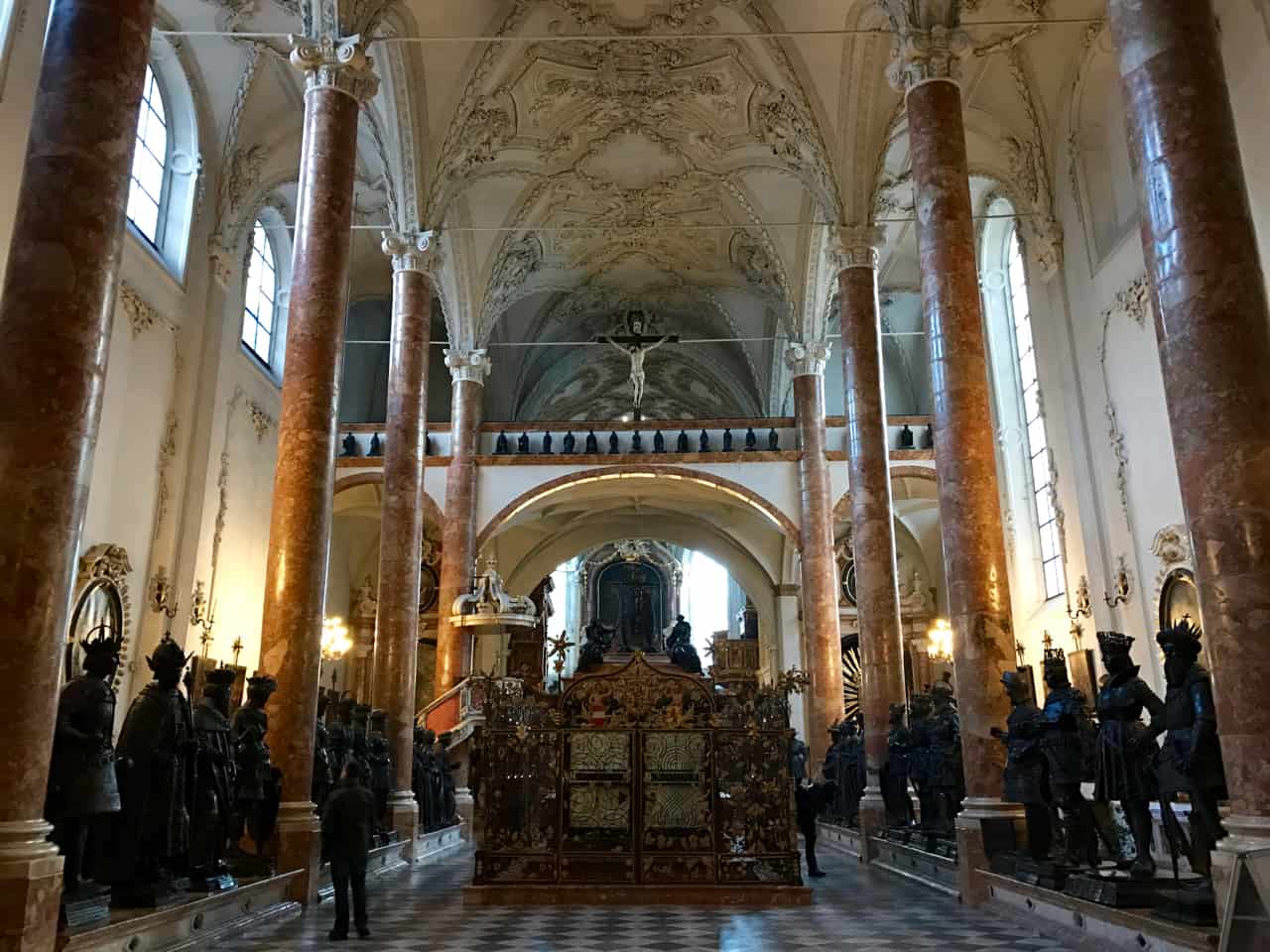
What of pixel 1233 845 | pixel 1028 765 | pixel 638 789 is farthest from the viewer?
pixel 638 789

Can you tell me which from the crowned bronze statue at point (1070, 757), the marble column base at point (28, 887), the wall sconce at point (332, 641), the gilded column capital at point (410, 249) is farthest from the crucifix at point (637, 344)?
the marble column base at point (28, 887)

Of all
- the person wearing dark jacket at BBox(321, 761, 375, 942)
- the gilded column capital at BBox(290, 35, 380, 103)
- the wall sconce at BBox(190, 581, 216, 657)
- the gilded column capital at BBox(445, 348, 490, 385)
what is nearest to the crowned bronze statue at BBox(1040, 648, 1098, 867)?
the person wearing dark jacket at BBox(321, 761, 375, 942)

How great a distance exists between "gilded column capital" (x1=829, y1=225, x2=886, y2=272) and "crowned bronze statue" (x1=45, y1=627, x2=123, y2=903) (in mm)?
12138

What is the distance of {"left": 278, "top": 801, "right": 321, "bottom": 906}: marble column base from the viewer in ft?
28.1

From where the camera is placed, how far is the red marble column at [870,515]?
13391 mm

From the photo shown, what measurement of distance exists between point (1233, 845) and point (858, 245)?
11.7 metres

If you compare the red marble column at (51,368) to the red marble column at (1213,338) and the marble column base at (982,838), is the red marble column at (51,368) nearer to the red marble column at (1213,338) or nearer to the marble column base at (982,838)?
the red marble column at (1213,338)

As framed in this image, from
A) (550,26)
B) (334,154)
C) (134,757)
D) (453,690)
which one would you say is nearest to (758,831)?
(134,757)

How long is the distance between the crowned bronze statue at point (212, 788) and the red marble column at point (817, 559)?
12.8 metres

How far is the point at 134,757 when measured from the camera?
6.45 metres

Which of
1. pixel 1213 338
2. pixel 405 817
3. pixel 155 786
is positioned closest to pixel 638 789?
pixel 155 786

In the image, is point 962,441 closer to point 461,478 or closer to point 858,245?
point 858,245

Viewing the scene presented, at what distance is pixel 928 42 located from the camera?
35.1ft

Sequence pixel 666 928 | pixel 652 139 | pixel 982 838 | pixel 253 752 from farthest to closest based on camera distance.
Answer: pixel 652 139 < pixel 982 838 < pixel 253 752 < pixel 666 928
